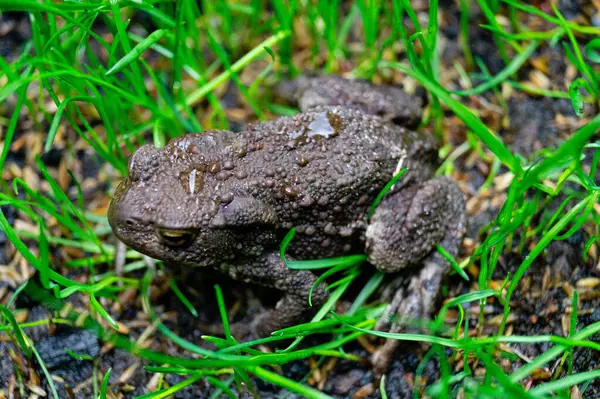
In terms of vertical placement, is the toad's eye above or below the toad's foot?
above

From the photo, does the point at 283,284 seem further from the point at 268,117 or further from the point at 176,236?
the point at 268,117

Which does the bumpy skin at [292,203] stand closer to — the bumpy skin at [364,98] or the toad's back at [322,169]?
the toad's back at [322,169]

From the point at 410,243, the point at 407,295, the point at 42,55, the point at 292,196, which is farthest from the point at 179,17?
the point at 407,295

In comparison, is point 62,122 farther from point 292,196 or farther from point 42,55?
point 292,196

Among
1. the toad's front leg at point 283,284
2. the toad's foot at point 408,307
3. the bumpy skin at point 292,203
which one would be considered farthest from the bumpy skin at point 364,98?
the toad's front leg at point 283,284

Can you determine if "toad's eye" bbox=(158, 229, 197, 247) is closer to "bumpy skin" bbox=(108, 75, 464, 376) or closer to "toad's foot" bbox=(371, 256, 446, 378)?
"bumpy skin" bbox=(108, 75, 464, 376)

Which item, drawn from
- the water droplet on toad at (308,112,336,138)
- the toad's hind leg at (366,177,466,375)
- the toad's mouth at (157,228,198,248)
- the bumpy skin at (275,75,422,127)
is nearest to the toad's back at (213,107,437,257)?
the water droplet on toad at (308,112,336,138)

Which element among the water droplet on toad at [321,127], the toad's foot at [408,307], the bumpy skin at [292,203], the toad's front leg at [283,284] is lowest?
the toad's foot at [408,307]
